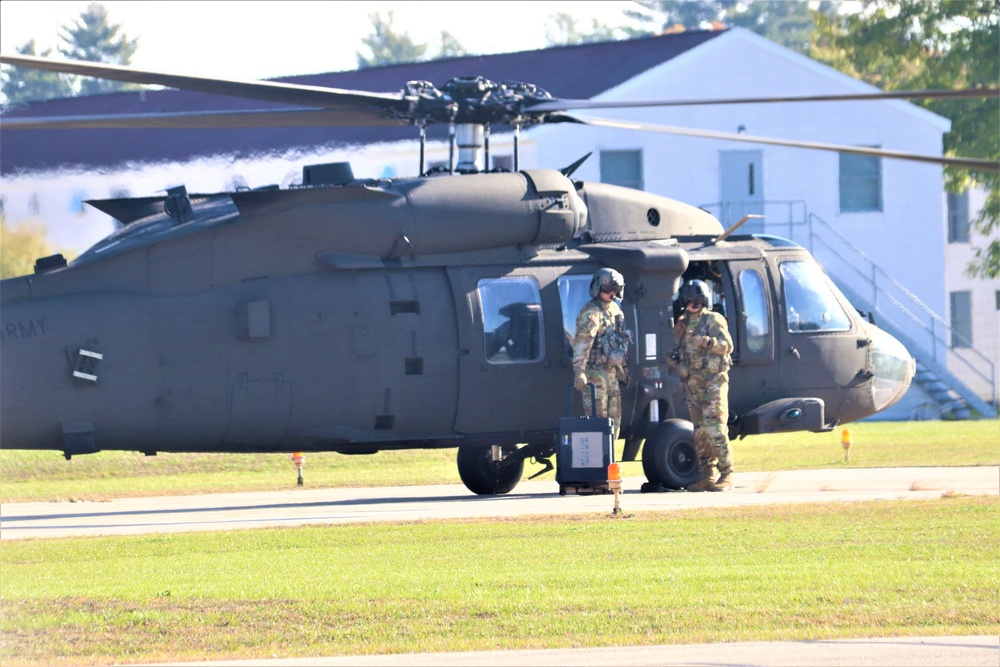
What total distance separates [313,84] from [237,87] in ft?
77.7

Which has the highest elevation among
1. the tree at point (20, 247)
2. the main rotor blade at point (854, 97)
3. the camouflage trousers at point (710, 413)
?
the main rotor blade at point (854, 97)

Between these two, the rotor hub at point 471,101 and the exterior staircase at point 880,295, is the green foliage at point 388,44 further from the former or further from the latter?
the rotor hub at point 471,101

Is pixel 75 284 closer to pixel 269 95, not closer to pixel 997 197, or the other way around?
pixel 269 95

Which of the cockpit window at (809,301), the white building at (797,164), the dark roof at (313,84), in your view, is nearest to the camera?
the cockpit window at (809,301)

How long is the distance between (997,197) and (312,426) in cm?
3067

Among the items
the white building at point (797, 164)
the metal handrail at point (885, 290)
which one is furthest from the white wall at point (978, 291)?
the white building at point (797, 164)

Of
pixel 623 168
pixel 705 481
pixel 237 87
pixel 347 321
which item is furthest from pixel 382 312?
pixel 623 168

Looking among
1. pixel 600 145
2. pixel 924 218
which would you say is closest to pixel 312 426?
pixel 600 145

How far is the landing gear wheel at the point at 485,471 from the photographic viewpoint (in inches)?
782

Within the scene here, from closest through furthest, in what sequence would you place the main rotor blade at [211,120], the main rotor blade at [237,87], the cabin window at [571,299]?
the main rotor blade at [237,87] → the main rotor blade at [211,120] → the cabin window at [571,299]

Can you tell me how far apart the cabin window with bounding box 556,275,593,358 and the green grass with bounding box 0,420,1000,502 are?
5.16m

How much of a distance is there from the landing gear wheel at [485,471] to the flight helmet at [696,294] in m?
3.12

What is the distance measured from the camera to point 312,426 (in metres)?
17.4

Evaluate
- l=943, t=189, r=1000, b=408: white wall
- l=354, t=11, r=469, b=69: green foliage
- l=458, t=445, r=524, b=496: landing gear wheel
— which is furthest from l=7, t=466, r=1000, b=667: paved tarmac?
l=354, t=11, r=469, b=69: green foliage
